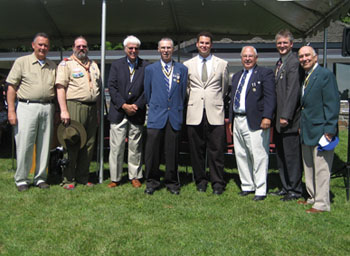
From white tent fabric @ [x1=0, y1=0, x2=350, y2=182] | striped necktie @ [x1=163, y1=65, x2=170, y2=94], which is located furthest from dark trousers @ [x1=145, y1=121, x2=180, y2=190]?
white tent fabric @ [x1=0, y1=0, x2=350, y2=182]

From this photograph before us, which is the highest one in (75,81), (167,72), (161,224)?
(167,72)

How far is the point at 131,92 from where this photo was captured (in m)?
4.98

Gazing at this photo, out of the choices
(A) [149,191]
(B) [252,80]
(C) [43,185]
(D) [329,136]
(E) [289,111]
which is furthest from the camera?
(C) [43,185]

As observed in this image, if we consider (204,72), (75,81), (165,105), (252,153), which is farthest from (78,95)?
(252,153)

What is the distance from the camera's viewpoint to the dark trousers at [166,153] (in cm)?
482

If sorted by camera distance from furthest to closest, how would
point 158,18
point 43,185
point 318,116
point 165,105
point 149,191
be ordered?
point 158,18
point 43,185
point 149,191
point 165,105
point 318,116

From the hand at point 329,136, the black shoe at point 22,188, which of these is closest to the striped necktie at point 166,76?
the hand at point 329,136

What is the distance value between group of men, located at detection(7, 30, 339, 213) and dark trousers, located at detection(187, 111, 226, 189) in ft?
0.04

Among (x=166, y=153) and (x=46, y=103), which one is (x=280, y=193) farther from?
(x=46, y=103)

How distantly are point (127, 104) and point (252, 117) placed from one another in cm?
165

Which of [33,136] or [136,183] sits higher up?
[33,136]

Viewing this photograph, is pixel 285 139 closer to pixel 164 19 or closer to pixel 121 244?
pixel 121 244

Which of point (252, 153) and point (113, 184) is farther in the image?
point (113, 184)

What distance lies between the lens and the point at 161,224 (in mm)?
3820
